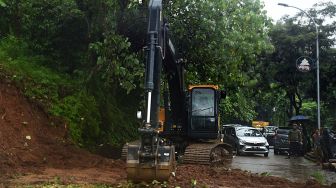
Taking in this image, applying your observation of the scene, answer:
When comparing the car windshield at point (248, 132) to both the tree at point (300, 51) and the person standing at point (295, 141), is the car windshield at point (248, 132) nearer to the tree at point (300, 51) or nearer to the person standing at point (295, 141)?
the person standing at point (295, 141)

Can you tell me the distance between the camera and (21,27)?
20328 mm

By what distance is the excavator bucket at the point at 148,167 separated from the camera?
10594mm

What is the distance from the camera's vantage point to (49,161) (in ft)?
47.9

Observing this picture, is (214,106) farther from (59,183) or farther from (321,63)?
(321,63)

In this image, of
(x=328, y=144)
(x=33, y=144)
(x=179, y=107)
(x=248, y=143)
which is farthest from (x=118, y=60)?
(x=248, y=143)

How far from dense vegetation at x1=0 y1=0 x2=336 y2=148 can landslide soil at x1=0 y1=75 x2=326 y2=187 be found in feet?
2.32

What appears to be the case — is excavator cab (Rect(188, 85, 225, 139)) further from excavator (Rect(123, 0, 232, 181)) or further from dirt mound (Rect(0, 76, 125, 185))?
dirt mound (Rect(0, 76, 125, 185))

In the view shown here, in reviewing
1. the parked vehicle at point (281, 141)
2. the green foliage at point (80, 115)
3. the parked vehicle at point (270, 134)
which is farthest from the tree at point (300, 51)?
the green foliage at point (80, 115)

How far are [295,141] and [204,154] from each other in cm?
1087

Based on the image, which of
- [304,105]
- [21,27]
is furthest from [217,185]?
[304,105]

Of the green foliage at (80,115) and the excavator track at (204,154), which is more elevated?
the green foliage at (80,115)

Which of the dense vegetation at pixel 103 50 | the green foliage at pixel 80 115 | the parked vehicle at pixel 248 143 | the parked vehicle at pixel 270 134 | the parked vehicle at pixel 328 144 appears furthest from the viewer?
the parked vehicle at pixel 270 134

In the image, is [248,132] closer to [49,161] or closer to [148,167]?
[49,161]

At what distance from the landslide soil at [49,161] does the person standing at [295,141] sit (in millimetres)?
10829
